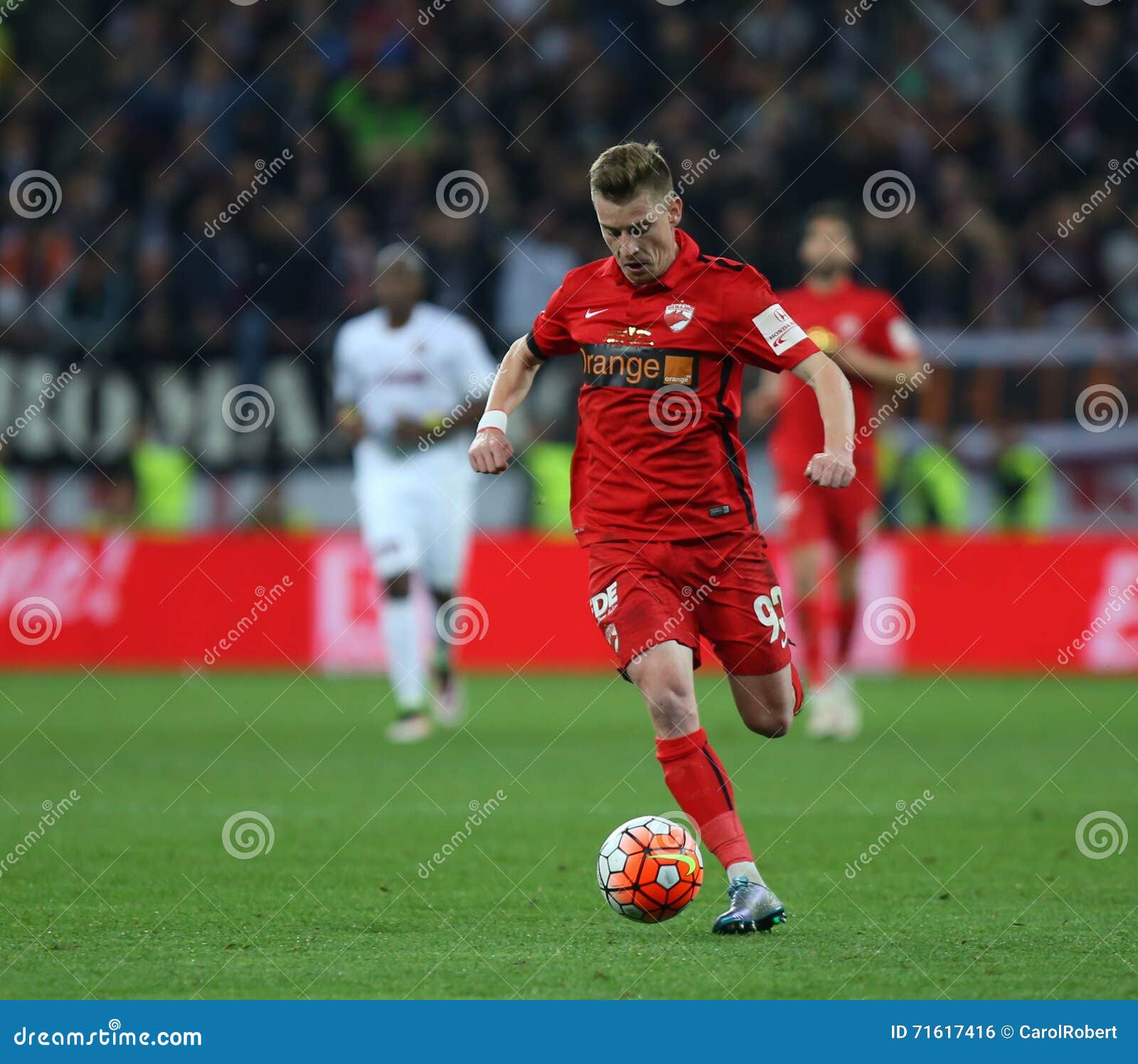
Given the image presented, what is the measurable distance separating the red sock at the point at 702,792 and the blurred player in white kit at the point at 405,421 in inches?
223

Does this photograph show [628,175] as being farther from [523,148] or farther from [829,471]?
[523,148]

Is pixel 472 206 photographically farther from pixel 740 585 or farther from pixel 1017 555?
pixel 740 585

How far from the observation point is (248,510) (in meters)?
17.3

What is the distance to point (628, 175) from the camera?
214 inches

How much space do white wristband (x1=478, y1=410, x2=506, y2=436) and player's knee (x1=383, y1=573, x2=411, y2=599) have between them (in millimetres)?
5433

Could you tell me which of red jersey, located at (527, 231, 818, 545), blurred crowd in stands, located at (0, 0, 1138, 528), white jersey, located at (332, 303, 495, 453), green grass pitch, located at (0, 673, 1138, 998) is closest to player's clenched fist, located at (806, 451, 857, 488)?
red jersey, located at (527, 231, 818, 545)

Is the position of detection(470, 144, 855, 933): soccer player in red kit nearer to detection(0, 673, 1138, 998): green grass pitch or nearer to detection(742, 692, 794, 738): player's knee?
detection(742, 692, 794, 738): player's knee

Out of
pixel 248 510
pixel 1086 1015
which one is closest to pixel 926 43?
pixel 248 510

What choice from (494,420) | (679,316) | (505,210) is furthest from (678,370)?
(505,210)

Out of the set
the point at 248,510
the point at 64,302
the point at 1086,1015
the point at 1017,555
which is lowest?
the point at 1086,1015

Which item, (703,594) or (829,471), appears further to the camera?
(703,594)

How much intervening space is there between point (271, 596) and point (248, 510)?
5.82 feet

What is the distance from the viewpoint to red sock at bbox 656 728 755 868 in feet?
A: 18.3

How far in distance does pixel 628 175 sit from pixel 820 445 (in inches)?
231
